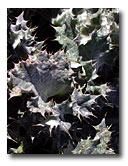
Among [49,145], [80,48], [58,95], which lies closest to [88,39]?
[80,48]

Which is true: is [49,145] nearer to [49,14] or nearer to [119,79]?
[119,79]

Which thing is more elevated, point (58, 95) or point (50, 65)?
point (50, 65)

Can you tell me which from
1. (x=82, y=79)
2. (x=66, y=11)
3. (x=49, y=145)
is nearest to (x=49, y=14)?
(x=66, y=11)
